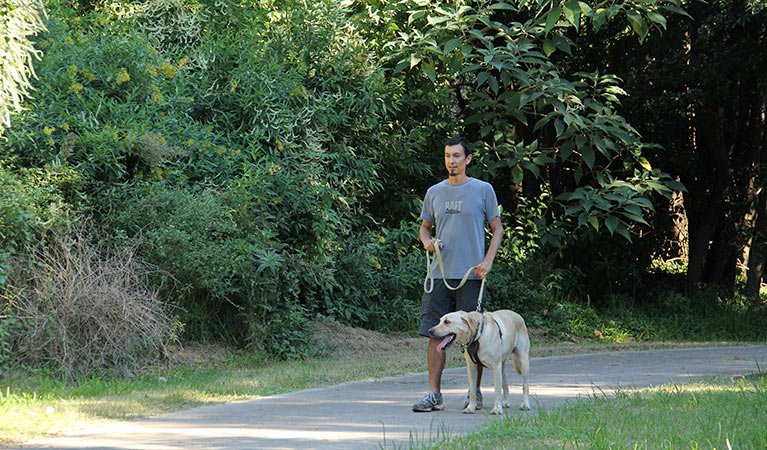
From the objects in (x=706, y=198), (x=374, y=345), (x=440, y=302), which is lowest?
(x=374, y=345)

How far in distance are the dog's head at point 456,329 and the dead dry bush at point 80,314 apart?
3.64 meters

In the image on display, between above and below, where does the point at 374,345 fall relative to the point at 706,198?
below

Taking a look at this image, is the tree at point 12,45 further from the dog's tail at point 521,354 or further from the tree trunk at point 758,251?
the tree trunk at point 758,251

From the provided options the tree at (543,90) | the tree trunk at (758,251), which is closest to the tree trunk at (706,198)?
the tree trunk at (758,251)

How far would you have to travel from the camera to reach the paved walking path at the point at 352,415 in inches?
248

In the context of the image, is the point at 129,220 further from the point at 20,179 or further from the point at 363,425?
the point at 363,425

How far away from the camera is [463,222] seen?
809 cm

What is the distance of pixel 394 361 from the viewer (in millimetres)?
11508

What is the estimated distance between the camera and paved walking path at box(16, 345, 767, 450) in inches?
248

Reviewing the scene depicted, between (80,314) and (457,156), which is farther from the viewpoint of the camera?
(80,314)

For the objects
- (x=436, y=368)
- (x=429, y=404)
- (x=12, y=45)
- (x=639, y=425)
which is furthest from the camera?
(x=12, y=45)

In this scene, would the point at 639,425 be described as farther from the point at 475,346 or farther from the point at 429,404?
Answer: the point at 429,404

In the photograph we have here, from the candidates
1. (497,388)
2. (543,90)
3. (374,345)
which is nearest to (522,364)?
(497,388)

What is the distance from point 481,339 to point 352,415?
1.26m
